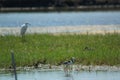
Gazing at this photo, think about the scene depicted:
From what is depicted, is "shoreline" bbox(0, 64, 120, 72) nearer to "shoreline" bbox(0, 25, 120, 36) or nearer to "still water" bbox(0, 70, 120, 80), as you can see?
"still water" bbox(0, 70, 120, 80)

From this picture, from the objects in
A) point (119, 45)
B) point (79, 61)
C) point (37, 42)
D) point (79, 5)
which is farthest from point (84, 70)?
point (79, 5)

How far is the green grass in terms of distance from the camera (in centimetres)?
1708

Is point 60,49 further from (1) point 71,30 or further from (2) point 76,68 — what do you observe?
(1) point 71,30

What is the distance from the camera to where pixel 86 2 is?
77.6m

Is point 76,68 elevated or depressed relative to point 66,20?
elevated

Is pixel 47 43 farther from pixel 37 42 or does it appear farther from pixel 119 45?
pixel 119 45

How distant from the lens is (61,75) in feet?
51.2

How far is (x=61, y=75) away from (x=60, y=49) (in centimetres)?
337

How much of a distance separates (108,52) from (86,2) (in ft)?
197

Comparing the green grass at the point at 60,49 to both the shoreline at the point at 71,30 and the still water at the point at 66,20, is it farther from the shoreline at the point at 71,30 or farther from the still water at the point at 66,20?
the still water at the point at 66,20

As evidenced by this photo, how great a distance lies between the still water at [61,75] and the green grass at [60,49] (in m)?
0.83

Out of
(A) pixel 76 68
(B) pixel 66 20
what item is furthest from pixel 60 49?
(B) pixel 66 20

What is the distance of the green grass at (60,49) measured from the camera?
56.0ft

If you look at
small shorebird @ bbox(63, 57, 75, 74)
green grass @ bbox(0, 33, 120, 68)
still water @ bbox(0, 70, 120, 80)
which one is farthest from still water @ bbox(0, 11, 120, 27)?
still water @ bbox(0, 70, 120, 80)
